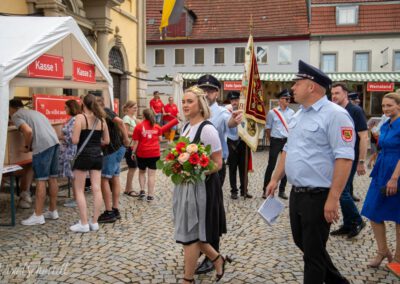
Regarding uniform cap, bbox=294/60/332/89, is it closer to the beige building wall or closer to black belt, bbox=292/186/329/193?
black belt, bbox=292/186/329/193

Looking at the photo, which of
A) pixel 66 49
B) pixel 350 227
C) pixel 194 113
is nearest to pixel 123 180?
pixel 66 49

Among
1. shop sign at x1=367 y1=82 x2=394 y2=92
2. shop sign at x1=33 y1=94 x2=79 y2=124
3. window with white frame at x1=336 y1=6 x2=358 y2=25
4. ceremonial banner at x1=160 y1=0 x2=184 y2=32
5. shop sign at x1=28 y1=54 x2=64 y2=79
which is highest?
window with white frame at x1=336 y1=6 x2=358 y2=25

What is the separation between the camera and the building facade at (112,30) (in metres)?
10.2

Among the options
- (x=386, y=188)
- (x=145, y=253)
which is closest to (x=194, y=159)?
(x=145, y=253)

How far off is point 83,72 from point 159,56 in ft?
84.0

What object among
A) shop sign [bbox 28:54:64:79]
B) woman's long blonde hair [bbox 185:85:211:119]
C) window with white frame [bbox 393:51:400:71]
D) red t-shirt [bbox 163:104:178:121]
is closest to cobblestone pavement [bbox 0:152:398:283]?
woman's long blonde hair [bbox 185:85:211:119]

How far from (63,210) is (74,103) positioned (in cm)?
172

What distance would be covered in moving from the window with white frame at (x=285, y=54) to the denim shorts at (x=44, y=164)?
25.2m

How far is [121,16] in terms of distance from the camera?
50.1 ft

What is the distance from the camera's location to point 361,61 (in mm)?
27953

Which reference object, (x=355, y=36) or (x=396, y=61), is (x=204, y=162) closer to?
(x=355, y=36)

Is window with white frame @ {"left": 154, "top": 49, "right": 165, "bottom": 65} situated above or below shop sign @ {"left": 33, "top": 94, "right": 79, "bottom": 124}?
above

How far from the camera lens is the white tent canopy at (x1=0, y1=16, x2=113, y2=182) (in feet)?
15.1

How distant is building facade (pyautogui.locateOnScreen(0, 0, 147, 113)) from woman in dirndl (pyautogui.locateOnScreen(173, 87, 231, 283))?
25.2ft
